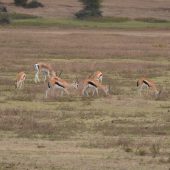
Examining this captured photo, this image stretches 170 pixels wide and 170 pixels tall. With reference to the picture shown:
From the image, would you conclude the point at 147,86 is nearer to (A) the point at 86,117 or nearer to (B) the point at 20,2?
(A) the point at 86,117

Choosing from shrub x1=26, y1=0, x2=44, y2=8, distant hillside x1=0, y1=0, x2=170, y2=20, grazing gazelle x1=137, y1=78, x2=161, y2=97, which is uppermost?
grazing gazelle x1=137, y1=78, x2=161, y2=97

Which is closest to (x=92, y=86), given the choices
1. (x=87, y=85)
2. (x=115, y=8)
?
(x=87, y=85)

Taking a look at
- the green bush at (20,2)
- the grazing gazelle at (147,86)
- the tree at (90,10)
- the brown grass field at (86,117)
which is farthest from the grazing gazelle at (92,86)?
the green bush at (20,2)

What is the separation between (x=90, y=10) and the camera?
267 feet

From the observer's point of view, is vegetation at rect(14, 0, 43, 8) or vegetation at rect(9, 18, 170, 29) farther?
vegetation at rect(14, 0, 43, 8)

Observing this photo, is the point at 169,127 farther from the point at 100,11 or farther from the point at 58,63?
the point at 100,11

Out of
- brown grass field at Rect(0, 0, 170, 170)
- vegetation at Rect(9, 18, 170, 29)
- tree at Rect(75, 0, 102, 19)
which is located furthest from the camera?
tree at Rect(75, 0, 102, 19)

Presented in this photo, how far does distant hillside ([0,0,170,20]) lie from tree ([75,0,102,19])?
1909 mm

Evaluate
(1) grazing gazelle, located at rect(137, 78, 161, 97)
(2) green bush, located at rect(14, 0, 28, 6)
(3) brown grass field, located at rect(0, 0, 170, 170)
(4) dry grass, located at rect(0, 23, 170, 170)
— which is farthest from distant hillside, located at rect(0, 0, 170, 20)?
(1) grazing gazelle, located at rect(137, 78, 161, 97)

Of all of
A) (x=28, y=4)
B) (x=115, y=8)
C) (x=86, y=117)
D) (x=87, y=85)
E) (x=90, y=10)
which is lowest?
(x=115, y=8)

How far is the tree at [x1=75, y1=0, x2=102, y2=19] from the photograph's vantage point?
8006 cm

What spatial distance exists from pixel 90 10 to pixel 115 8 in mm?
10761

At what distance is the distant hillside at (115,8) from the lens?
8394cm

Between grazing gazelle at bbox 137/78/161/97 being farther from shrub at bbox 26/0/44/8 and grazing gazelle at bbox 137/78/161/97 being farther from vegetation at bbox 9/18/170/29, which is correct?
shrub at bbox 26/0/44/8
